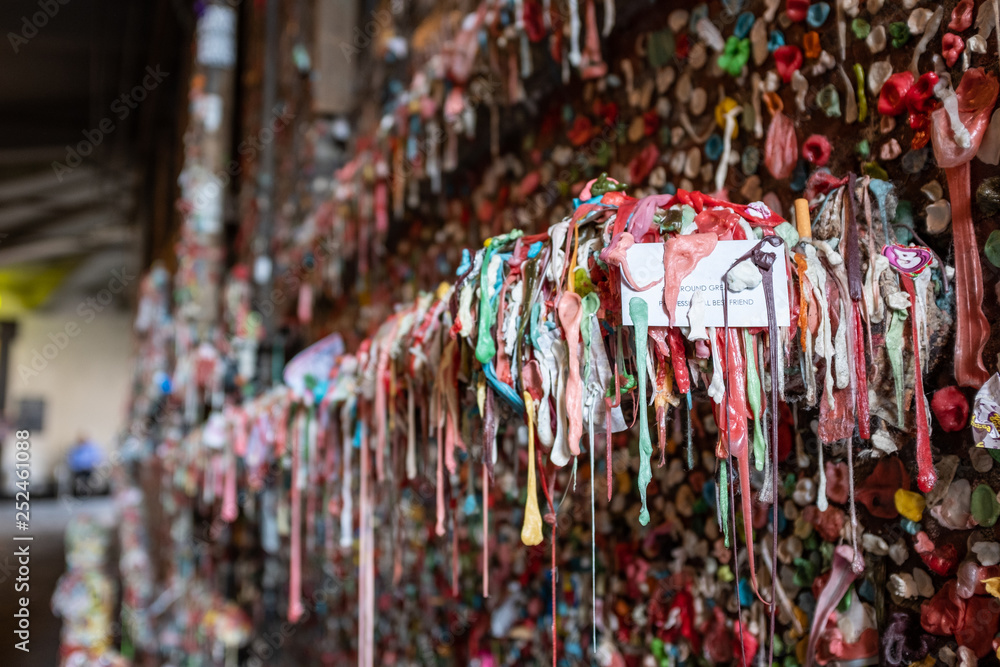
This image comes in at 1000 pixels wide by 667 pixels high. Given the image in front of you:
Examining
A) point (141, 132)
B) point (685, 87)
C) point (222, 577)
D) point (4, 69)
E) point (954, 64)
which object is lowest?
point (222, 577)

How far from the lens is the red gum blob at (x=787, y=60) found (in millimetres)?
1434

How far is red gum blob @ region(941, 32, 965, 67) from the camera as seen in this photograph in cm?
111

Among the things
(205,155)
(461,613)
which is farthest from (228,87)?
(461,613)

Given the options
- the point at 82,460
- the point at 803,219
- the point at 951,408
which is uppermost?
the point at 803,219

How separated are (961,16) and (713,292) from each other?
645 millimetres

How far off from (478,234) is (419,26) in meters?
1.15

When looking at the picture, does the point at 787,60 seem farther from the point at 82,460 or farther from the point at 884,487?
the point at 82,460

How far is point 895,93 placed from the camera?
1.21m

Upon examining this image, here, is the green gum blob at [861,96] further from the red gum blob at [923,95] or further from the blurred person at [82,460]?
the blurred person at [82,460]

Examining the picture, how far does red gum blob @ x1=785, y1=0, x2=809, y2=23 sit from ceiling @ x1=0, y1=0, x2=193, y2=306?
2312 millimetres

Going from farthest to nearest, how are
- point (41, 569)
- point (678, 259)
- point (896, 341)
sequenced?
point (41, 569)
point (896, 341)
point (678, 259)

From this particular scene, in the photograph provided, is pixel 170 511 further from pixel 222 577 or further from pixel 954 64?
pixel 954 64

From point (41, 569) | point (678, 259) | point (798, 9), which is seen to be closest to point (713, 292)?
point (678, 259)

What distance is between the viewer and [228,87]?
704cm
